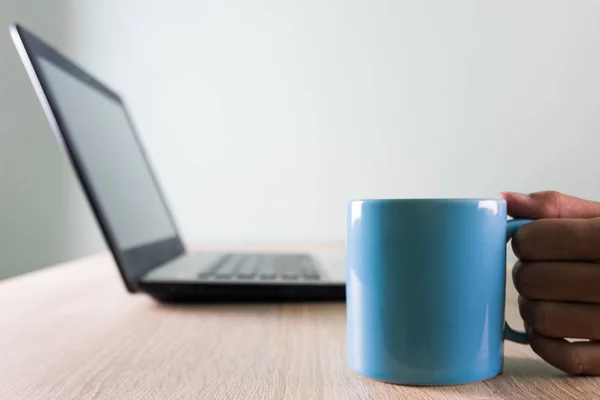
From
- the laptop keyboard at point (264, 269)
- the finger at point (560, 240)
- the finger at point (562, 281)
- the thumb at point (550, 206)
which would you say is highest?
the thumb at point (550, 206)

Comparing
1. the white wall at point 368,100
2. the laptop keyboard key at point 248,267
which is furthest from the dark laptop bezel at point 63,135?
the white wall at point 368,100

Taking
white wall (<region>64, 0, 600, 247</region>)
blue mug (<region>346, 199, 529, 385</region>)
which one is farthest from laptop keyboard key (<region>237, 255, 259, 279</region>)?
white wall (<region>64, 0, 600, 247</region>)

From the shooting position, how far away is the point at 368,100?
1.79 m

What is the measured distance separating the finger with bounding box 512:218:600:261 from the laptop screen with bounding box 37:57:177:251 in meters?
0.45

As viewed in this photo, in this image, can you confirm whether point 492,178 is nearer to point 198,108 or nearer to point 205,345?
point 198,108

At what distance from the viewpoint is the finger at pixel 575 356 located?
0.38 m

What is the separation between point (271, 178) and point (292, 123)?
0.18m

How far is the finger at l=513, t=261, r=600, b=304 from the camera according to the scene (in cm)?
38

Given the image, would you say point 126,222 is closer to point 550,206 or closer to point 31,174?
point 550,206

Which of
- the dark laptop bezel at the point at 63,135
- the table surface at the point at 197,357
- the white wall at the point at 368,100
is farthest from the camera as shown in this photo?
the white wall at the point at 368,100

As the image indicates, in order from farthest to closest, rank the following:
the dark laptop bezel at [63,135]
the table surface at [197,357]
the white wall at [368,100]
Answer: the white wall at [368,100], the dark laptop bezel at [63,135], the table surface at [197,357]

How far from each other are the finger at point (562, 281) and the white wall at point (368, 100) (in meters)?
1.39

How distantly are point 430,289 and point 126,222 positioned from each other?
0.51m

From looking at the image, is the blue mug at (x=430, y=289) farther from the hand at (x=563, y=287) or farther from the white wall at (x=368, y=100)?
the white wall at (x=368, y=100)
